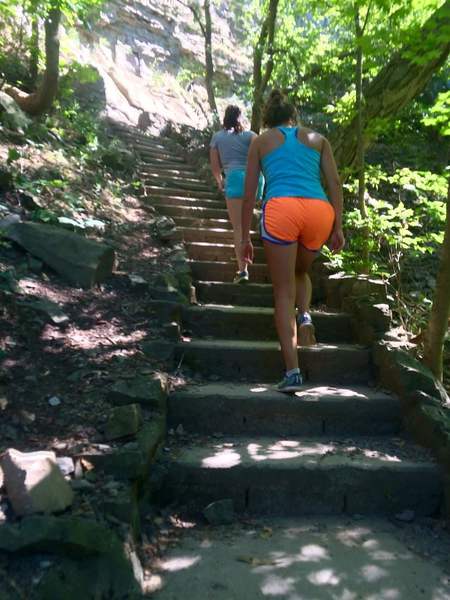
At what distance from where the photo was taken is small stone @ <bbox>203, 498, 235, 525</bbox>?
8.16 ft

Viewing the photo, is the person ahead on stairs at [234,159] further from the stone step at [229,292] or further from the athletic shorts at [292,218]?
the athletic shorts at [292,218]

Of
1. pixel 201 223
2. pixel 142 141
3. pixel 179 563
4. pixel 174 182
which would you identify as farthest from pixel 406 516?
pixel 142 141

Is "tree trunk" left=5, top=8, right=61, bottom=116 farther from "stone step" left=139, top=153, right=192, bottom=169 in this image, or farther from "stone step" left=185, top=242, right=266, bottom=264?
"stone step" left=185, top=242, right=266, bottom=264

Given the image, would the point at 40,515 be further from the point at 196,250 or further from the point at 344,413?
the point at 196,250

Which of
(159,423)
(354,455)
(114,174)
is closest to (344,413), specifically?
(354,455)

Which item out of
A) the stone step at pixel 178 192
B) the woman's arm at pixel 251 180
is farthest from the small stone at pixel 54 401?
the stone step at pixel 178 192

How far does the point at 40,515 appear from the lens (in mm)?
1852

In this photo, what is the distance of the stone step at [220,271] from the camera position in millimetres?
5305

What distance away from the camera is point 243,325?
4160 millimetres

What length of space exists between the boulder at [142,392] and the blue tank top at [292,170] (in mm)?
1364

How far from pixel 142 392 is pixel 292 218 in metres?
1.40

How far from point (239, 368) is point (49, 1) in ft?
17.9

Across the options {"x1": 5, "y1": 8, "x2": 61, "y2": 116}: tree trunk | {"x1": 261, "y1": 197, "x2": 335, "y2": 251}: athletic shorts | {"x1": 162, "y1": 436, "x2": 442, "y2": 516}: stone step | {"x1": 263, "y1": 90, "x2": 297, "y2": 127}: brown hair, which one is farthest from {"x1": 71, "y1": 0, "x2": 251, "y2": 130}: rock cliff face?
{"x1": 162, "y1": 436, "x2": 442, "y2": 516}: stone step

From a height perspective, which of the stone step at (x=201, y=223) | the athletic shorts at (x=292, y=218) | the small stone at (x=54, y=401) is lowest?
the small stone at (x=54, y=401)
